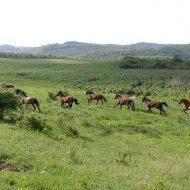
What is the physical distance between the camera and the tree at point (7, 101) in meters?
15.3

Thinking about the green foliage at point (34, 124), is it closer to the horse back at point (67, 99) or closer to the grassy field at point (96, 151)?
the grassy field at point (96, 151)

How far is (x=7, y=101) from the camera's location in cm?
1534

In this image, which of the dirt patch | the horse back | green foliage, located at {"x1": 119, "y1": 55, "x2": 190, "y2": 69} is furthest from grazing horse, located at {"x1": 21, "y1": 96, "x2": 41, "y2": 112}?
green foliage, located at {"x1": 119, "y1": 55, "x2": 190, "y2": 69}

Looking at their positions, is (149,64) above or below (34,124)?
above

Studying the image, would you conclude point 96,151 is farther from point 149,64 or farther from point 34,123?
point 149,64

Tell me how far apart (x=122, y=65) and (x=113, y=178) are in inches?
2632

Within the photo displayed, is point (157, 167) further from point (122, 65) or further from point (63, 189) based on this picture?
point (122, 65)

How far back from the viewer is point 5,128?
43.8 ft

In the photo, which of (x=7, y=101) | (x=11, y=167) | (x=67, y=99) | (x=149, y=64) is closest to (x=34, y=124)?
(x=7, y=101)

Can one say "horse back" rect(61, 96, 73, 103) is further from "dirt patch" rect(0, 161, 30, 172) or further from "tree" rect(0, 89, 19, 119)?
"dirt patch" rect(0, 161, 30, 172)

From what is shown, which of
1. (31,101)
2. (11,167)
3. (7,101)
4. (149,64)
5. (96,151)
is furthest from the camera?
(149,64)

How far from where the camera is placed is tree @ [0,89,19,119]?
15.3m

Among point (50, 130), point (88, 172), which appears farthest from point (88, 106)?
point (88, 172)

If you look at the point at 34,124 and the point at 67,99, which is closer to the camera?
the point at 34,124
